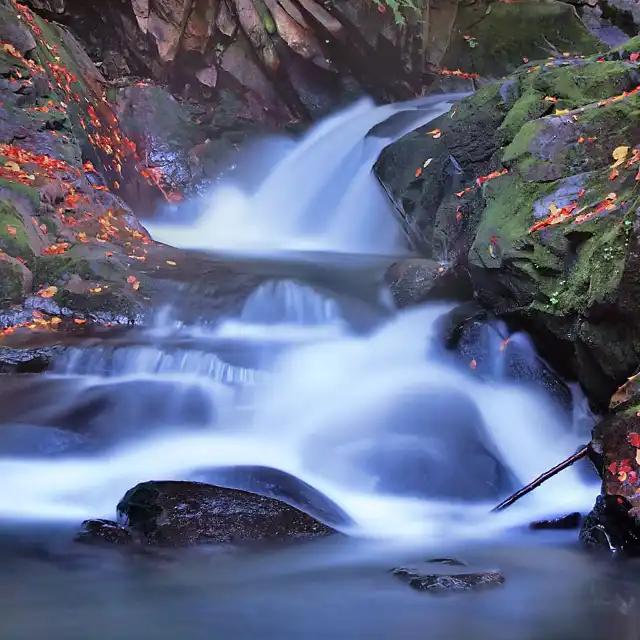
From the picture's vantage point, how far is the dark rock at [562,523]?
Answer: 463cm

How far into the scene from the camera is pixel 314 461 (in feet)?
17.7

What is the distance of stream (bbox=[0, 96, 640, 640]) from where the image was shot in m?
3.34

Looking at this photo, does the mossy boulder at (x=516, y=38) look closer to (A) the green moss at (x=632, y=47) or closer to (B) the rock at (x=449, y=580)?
(A) the green moss at (x=632, y=47)

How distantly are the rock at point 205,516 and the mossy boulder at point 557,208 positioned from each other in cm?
252

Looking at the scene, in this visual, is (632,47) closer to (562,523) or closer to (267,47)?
(562,523)

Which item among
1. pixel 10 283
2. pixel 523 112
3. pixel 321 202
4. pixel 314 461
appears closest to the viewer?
pixel 314 461

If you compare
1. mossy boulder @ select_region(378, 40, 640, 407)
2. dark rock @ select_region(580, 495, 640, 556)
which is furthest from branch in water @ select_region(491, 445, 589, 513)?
mossy boulder @ select_region(378, 40, 640, 407)

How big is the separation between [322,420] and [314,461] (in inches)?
21.7

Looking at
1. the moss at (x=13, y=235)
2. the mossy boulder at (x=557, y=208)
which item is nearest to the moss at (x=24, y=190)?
the moss at (x=13, y=235)

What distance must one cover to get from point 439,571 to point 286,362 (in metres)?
3.09

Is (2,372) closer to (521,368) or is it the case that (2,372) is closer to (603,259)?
(521,368)

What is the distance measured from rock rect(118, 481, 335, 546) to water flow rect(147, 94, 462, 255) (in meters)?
6.07

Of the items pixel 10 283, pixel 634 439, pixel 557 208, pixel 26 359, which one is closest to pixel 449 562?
pixel 634 439

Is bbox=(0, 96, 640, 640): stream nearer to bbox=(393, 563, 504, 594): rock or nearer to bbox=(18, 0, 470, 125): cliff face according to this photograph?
bbox=(393, 563, 504, 594): rock
